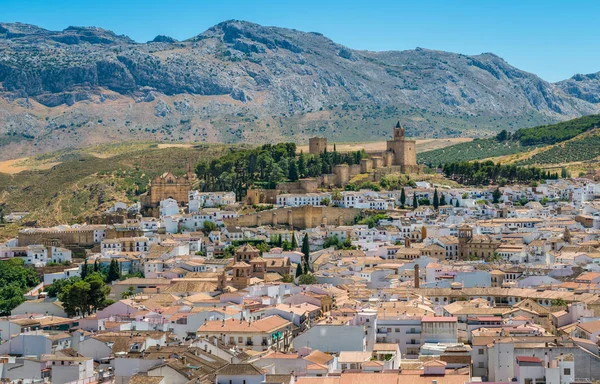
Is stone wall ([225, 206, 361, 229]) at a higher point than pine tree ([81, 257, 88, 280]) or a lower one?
higher

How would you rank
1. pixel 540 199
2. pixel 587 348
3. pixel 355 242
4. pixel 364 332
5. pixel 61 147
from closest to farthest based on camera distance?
pixel 587 348
pixel 364 332
pixel 355 242
pixel 540 199
pixel 61 147

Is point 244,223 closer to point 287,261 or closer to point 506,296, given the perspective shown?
point 287,261

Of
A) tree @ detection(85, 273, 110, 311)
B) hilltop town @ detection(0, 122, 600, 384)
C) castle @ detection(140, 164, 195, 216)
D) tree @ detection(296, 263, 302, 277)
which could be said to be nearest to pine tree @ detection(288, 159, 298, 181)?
hilltop town @ detection(0, 122, 600, 384)

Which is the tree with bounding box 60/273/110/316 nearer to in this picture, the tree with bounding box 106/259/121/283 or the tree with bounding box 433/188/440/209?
the tree with bounding box 106/259/121/283

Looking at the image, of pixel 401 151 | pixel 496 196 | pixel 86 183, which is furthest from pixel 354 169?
pixel 86 183

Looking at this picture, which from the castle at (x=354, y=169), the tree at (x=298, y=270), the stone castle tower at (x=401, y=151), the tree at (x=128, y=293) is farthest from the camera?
the stone castle tower at (x=401, y=151)

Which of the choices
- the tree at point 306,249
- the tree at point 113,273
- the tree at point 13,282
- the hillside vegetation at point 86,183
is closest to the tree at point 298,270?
the tree at point 306,249

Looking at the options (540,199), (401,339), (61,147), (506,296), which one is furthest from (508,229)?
(61,147)

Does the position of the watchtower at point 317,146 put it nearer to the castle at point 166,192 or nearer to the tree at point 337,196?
the tree at point 337,196
